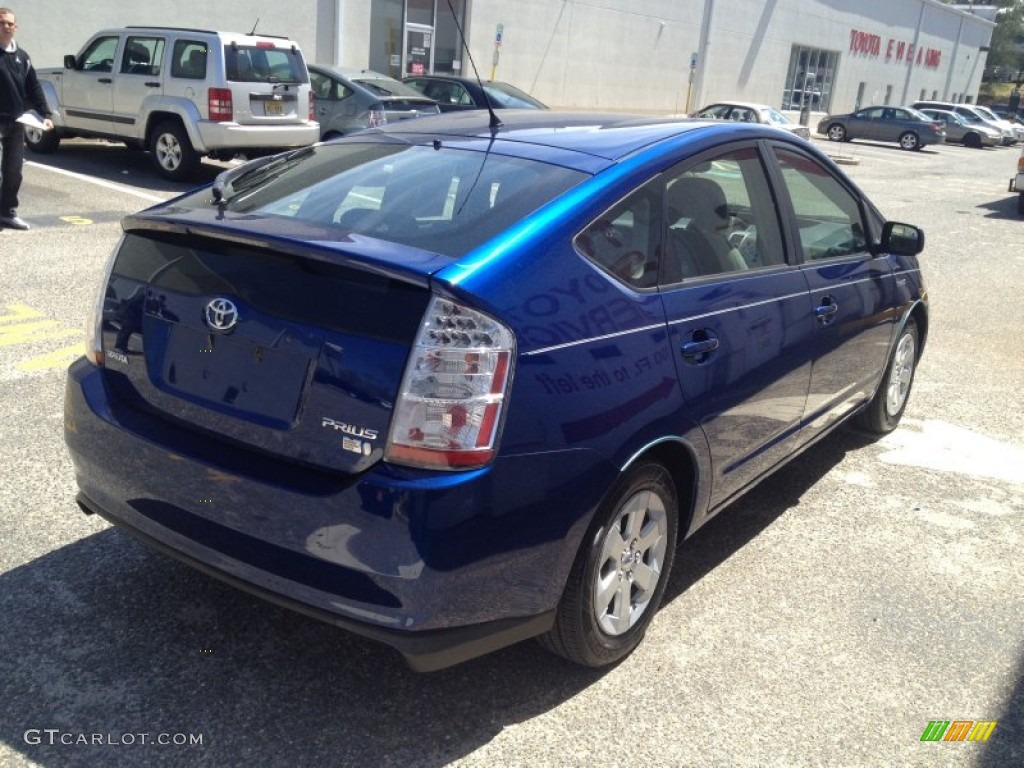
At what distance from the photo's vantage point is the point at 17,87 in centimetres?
859

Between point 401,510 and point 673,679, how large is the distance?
1.22m

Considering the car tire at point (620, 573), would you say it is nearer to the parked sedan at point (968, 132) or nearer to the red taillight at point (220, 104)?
the red taillight at point (220, 104)

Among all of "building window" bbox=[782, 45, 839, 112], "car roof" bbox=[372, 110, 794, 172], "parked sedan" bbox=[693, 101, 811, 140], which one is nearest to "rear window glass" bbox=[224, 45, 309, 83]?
"car roof" bbox=[372, 110, 794, 172]

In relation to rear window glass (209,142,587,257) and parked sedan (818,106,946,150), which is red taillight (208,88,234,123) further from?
parked sedan (818,106,946,150)

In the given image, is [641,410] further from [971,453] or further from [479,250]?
[971,453]

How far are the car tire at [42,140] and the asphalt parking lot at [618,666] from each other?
32.6ft

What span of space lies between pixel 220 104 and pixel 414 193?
983cm

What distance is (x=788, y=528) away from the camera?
421 centimetres

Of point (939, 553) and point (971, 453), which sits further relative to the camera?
point (971, 453)

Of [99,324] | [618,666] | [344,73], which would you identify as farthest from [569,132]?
[344,73]

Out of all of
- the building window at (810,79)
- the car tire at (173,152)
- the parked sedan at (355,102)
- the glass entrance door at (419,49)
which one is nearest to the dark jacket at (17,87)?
the car tire at (173,152)

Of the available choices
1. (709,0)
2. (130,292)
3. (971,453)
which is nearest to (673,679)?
(130,292)

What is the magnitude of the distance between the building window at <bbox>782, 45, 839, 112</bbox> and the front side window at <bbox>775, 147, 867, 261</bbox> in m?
44.1

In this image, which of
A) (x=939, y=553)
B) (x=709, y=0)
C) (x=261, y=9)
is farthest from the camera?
(x=709, y=0)
